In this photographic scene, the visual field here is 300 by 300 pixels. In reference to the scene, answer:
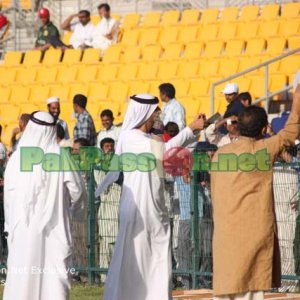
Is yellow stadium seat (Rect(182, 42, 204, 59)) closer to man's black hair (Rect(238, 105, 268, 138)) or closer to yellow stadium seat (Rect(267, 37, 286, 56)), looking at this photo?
yellow stadium seat (Rect(267, 37, 286, 56))

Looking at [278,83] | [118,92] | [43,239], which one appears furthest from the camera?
[118,92]

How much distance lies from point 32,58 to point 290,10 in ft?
17.0

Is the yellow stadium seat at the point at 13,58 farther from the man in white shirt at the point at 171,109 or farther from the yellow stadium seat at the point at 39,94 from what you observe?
the man in white shirt at the point at 171,109

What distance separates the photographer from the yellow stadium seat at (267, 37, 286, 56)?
21.2m

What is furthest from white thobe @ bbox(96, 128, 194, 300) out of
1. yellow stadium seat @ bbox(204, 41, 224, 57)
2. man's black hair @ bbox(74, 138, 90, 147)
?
yellow stadium seat @ bbox(204, 41, 224, 57)

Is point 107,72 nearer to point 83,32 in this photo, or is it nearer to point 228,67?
point 83,32

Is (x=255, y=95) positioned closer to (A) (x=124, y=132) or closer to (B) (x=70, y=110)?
(B) (x=70, y=110)

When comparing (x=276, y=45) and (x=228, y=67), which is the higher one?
(x=276, y=45)

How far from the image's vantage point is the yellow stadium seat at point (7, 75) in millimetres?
24344

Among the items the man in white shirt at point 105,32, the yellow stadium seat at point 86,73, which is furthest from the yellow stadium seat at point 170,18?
the yellow stadium seat at point 86,73

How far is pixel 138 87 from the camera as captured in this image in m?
21.8

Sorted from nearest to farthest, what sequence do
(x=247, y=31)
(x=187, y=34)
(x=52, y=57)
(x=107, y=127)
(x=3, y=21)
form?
Answer: 1. (x=107, y=127)
2. (x=247, y=31)
3. (x=187, y=34)
4. (x=52, y=57)
5. (x=3, y=21)

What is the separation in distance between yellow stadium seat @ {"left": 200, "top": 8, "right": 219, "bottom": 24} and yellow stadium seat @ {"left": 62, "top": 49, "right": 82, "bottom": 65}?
92.1 inches

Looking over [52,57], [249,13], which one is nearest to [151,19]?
[52,57]
